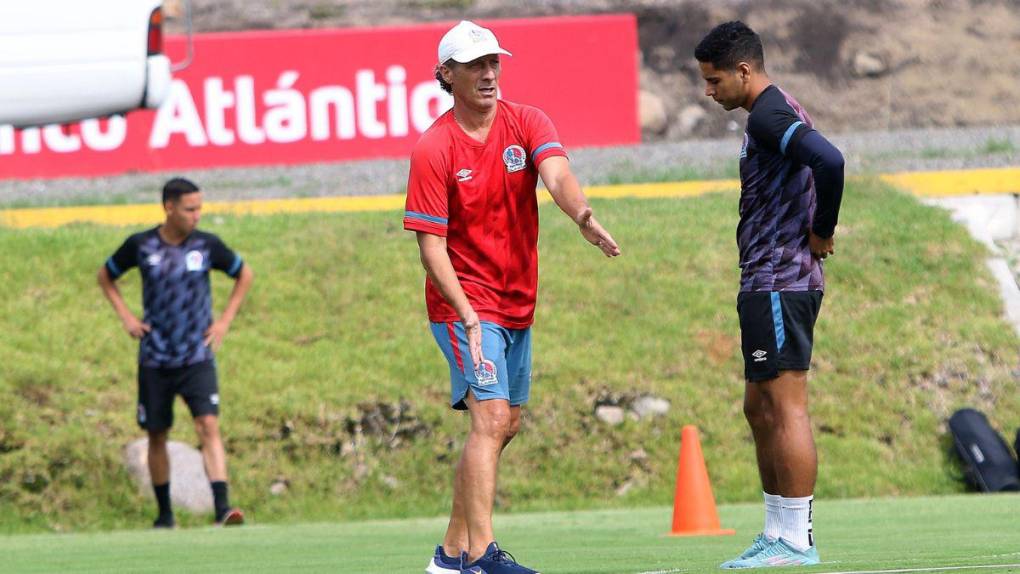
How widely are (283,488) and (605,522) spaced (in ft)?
10.7

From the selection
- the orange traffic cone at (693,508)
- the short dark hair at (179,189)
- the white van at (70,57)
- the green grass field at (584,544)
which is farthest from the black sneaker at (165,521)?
the white van at (70,57)

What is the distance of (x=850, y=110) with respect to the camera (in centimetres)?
2428

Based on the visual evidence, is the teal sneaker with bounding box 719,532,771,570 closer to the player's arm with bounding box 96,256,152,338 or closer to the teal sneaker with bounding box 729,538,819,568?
the teal sneaker with bounding box 729,538,819,568

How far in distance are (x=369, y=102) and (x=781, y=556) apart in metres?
14.0

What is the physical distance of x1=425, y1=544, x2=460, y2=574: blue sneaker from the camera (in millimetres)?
6684

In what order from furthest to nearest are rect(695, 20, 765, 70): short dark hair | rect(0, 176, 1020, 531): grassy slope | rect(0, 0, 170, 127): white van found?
1. rect(0, 176, 1020, 531): grassy slope
2. rect(0, 0, 170, 127): white van
3. rect(695, 20, 765, 70): short dark hair

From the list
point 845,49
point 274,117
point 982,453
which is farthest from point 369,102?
point 982,453

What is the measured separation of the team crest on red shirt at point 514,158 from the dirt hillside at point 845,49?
17083 mm

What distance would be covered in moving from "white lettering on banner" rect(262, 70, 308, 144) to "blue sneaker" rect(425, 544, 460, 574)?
13583mm

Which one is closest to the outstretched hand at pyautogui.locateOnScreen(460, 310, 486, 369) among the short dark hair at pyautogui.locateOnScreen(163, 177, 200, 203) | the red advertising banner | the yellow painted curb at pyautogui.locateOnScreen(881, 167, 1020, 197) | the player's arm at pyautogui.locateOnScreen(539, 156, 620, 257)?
the player's arm at pyautogui.locateOnScreen(539, 156, 620, 257)

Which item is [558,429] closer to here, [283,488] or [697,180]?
[283,488]

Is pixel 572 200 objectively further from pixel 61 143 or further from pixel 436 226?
pixel 61 143

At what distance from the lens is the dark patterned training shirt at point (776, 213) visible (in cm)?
672

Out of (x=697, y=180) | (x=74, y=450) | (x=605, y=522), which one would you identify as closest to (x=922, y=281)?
(x=697, y=180)
